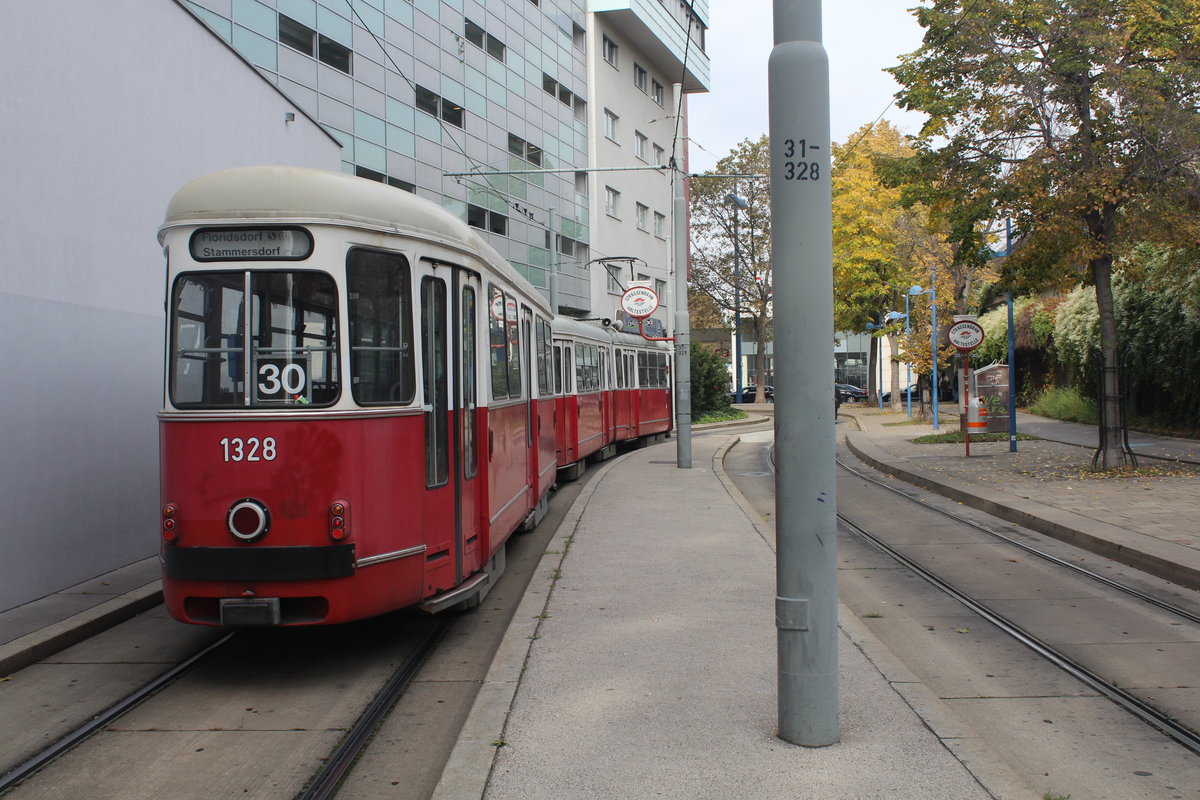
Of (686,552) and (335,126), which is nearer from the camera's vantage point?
(686,552)

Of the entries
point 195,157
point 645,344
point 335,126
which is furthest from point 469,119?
point 195,157

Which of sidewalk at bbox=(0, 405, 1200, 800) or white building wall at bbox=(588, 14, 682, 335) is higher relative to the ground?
white building wall at bbox=(588, 14, 682, 335)

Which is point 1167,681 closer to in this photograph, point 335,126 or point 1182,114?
point 1182,114

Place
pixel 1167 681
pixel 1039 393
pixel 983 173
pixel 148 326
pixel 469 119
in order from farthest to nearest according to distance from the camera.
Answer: pixel 1039 393
pixel 469 119
pixel 983 173
pixel 148 326
pixel 1167 681

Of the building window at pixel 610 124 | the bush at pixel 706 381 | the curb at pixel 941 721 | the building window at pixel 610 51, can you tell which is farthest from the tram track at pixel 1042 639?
the building window at pixel 610 51

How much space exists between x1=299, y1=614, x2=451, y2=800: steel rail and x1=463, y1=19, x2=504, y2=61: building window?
25.8 meters

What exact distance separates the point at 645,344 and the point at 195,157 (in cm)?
1552

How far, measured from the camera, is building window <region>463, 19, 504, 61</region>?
2952 cm

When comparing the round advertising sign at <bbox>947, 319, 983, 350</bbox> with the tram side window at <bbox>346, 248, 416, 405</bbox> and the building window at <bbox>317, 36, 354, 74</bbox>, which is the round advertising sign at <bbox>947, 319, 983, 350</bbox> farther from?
the tram side window at <bbox>346, 248, 416, 405</bbox>

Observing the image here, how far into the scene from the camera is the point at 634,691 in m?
5.32

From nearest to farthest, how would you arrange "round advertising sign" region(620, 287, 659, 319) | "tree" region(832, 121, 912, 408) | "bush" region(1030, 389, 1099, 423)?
"round advertising sign" region(620, 287, 659, 319) → "bush" region(1030, 389, 1099, 423) → "tree" region(832, 121, 912, 408)

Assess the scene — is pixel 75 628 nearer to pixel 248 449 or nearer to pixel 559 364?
pixel 248 449

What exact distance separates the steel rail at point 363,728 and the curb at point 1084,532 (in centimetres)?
636

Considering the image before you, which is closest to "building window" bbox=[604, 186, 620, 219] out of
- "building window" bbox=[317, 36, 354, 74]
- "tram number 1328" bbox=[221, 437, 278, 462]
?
"building window" bbox=[317, 36, 354, 74]
